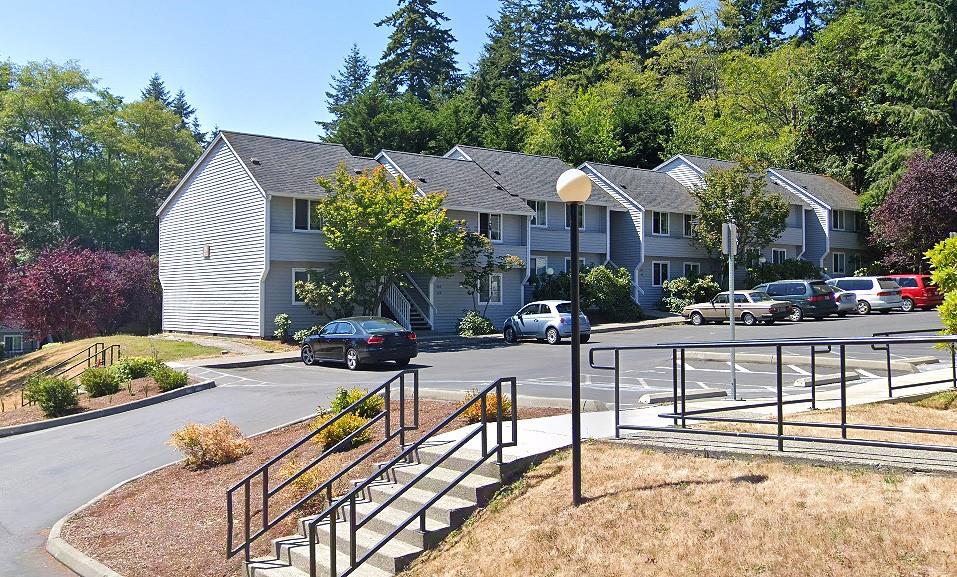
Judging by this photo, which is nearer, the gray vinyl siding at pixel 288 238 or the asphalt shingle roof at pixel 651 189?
the gray vinyl siding at pixel 288 238

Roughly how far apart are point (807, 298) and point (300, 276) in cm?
2225

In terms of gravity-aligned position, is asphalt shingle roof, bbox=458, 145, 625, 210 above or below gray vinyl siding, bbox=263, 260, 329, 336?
above

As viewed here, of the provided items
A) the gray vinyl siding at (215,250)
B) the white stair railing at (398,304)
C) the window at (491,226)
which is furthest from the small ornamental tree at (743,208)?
the gray vinyl siding at (215,250)

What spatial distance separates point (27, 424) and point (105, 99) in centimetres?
5707

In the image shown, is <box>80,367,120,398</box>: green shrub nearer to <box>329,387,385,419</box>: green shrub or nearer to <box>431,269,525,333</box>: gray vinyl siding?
<box>329,387,385,419</box>: green shrub

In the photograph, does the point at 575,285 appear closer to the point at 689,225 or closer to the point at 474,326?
the point at 474,326

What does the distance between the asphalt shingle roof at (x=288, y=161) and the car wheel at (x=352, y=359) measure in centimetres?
1106

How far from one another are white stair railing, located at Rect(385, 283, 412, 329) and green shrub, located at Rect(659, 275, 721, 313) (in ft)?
52.0

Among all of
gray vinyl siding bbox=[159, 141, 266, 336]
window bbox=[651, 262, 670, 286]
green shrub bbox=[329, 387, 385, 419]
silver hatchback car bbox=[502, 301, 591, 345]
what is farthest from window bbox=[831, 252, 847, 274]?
green shrub bbox=[329, 387, 385, 419]

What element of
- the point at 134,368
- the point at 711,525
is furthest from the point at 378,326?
the point at 711,525

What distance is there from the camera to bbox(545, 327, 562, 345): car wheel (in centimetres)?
3244

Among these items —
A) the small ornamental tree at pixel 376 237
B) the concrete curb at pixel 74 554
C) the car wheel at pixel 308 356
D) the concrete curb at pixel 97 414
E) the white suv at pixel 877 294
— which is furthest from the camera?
the white suv at pixel 877 294

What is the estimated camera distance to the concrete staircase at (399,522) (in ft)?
27.5

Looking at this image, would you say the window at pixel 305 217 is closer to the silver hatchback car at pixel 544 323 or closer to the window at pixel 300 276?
the window at pixel 300 276
